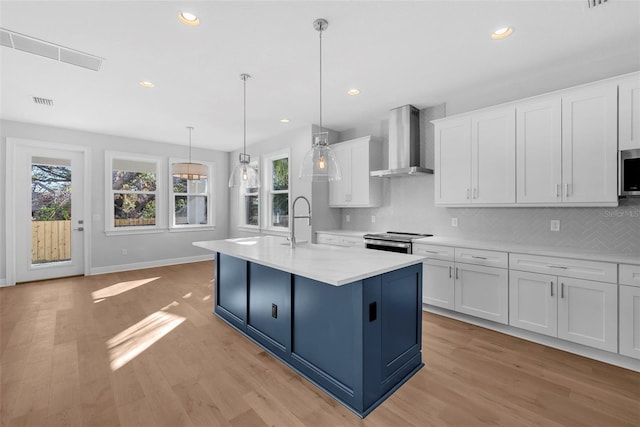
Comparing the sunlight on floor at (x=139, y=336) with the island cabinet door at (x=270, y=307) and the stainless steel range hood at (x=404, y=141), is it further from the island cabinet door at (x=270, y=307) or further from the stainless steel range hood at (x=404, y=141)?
the stainless steel range hood at (x=404, y=141)

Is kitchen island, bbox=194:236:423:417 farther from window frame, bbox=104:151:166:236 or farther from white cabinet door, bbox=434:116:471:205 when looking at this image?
window frame, bbox=104:151:166:236

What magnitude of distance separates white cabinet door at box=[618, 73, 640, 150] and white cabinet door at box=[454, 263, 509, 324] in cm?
149

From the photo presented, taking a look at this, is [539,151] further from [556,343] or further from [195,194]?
[195,194]

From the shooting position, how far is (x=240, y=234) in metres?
7.11

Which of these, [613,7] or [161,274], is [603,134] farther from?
[161,274]

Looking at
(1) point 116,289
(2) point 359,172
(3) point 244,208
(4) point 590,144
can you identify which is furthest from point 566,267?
(3) point 244,208

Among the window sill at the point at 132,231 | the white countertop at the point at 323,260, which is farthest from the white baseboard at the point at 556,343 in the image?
the window sill at the point at 132,231

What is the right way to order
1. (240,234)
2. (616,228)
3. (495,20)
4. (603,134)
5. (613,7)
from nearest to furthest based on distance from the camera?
(613,7) → (495,20) → (603,134) → (616,228) → (240,234)

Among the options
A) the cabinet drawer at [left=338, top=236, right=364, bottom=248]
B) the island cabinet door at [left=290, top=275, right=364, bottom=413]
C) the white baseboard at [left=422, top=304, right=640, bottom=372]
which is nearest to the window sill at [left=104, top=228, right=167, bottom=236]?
the cabinet drawer at [left=338, top=236, right=364, bottom=248]

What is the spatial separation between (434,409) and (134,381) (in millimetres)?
2176

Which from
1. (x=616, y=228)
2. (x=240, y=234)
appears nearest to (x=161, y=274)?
(x=240, y=234)

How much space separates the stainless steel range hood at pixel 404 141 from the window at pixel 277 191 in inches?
93.0

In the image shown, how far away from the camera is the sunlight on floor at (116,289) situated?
167 inches

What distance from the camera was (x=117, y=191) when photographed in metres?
5.83
